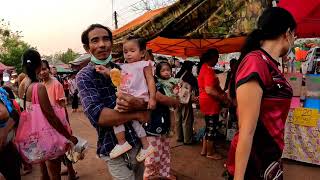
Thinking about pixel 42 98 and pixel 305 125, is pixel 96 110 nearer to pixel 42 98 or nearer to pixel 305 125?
pixel 42 98

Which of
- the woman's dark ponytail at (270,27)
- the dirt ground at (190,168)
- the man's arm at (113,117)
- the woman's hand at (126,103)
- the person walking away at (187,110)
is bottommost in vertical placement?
the dirt ground at (190,168)

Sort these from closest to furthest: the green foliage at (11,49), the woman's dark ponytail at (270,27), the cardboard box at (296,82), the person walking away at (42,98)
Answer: the woman's dark ponytail at (270,27), the person walking away at (42,98), the cardboard box at (296,82), the green foliage at (11,49)

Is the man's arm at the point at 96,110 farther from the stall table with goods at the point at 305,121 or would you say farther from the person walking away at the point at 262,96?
the stall table with goods at the point at 305,121

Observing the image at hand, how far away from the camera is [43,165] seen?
4.21m

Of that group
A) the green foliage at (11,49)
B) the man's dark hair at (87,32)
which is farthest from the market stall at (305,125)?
the green foliage at (11,49)

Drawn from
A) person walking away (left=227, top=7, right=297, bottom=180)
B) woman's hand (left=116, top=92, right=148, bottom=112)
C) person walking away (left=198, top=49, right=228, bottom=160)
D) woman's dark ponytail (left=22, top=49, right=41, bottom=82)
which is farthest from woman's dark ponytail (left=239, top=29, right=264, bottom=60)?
person walking away (left=198, top=49, right=228, bottom=160)

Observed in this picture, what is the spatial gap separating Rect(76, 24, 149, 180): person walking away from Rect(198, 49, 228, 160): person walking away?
3.16 meters

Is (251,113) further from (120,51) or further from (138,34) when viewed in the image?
(120,51)

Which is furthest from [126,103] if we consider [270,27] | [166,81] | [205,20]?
[205,20]

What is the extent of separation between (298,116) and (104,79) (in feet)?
12.8

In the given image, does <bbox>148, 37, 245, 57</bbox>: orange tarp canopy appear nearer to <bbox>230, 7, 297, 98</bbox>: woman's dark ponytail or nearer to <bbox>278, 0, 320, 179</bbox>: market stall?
<bbox>278, 0, 320, 179</bbox>: market stall

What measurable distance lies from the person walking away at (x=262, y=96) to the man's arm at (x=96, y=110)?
0.80 m

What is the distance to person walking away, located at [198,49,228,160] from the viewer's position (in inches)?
214

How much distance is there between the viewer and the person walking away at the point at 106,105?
2.17 m
